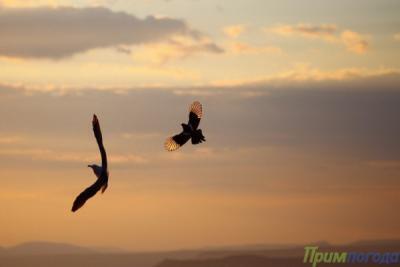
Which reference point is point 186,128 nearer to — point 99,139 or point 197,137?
point 197,137

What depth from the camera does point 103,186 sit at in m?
46.2

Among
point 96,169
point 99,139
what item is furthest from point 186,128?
point 99,139

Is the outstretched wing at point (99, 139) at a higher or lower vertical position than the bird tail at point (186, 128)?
lower

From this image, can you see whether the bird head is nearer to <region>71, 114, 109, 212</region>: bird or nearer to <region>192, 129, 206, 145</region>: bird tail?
<region>71, 114, 109, 212</region>: bird

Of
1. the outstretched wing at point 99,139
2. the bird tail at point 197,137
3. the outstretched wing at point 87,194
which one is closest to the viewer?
the outstretched wing at point 99,139

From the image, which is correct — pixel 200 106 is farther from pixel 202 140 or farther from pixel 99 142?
pixel 99 142

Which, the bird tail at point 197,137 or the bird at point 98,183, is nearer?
the bird at point 98,183

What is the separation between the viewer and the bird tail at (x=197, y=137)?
2238 inches

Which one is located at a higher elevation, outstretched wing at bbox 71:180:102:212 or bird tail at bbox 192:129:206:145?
bird tail at bbox 192:129:206:145

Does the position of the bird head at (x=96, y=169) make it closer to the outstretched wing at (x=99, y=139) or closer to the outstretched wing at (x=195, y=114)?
the outstretched wing at (x=99, y=139)

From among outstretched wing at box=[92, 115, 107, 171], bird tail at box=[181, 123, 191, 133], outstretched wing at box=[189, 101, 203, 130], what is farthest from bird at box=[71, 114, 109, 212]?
outstretched wing at box=[189, 101, 203, 130]

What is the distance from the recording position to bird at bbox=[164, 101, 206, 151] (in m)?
57.3

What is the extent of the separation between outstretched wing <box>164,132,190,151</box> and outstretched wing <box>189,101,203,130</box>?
897mm

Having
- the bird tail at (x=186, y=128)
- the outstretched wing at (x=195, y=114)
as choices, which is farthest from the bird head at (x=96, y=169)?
the outstretched wing at (x=195, y=114)
